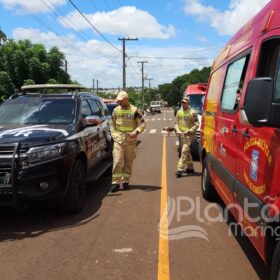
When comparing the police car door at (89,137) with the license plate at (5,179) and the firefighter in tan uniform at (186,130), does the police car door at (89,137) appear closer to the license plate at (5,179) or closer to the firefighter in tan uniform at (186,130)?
the license plate at (5,179)

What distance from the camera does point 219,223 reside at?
6.11 meters

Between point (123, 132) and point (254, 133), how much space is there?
467 cm

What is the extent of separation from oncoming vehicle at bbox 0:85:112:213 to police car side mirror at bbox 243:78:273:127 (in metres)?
3.50

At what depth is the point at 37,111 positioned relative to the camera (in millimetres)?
7398

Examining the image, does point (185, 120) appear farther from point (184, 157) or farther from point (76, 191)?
point (76, 191)

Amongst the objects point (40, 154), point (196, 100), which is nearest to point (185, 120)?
point (40, 154)

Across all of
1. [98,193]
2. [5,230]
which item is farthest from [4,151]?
[98,193]

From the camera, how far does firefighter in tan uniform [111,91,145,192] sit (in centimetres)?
823

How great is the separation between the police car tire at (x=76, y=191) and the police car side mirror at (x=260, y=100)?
382 centimetres

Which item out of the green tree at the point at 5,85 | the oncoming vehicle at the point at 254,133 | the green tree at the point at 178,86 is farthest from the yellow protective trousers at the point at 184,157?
the green tree at the point at 178,86

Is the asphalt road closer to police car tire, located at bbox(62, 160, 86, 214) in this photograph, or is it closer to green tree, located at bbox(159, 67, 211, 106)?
police car tire, located at bbox(62, 160, 86, 214)

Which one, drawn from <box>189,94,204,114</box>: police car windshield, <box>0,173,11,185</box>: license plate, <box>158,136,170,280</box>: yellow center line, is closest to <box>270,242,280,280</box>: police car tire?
<box>158,136,170,280</box>: yellow center line

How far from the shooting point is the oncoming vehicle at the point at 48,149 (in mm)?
5746

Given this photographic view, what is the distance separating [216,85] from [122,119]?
2.21 meters
